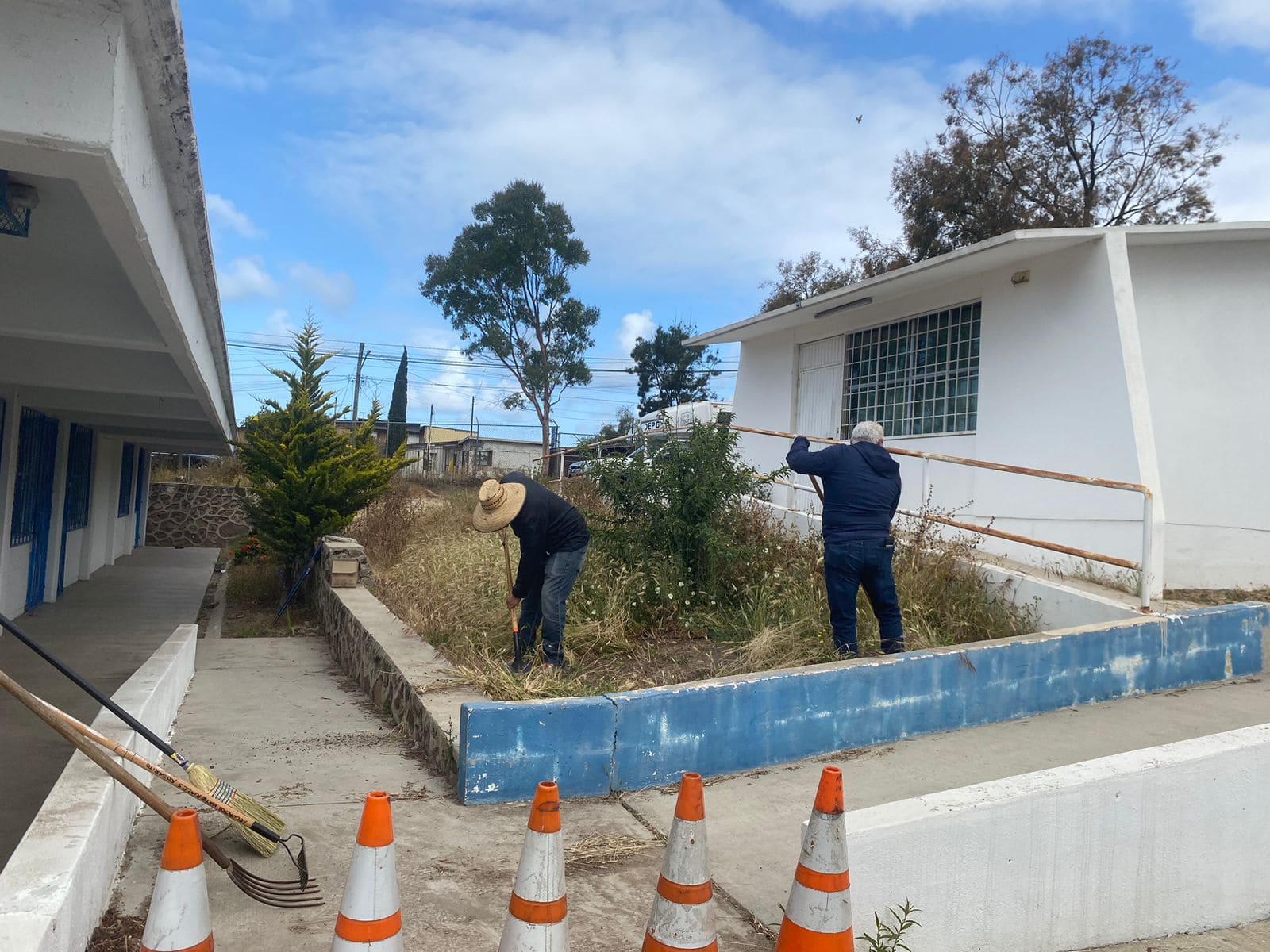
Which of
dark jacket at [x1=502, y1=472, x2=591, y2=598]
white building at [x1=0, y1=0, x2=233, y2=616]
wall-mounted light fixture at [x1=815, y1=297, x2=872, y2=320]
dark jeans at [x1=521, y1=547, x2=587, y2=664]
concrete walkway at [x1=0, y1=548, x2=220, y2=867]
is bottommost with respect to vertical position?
concrete walkway at [x1=0, y1=548, x2=220, y2=867]

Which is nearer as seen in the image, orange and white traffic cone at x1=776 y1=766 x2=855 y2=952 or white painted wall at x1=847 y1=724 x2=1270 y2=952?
orange and white traffic cone at x1=776 y1=766 x2=855 y2=952

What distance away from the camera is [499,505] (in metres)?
5.70

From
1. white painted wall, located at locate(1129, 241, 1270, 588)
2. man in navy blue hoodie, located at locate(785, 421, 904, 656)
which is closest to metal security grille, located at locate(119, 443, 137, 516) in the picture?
man in navy blue hoodie, located at locate(785, 421, 904, 656)

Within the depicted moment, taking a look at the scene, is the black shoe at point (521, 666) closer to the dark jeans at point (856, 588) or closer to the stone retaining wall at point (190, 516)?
the dark jeans at point (856, 588)

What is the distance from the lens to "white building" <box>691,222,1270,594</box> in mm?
7898

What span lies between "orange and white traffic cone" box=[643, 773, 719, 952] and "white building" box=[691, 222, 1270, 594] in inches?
213

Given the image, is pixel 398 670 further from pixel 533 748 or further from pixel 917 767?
pixel 917 767

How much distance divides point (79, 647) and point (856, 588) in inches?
278

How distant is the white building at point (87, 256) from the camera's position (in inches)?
108

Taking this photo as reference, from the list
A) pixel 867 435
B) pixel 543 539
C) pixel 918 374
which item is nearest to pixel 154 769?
pixel 543 539

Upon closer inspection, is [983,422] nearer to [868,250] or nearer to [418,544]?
[418,544]

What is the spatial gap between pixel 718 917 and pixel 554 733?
123cm

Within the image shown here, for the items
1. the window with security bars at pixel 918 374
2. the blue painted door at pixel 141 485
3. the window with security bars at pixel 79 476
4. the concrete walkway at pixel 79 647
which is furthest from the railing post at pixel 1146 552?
the blue painted door at pixel 141 485

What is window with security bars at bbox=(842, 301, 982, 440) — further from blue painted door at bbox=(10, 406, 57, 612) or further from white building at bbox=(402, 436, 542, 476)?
white building at bbox=(402, 436, 542, 476)
